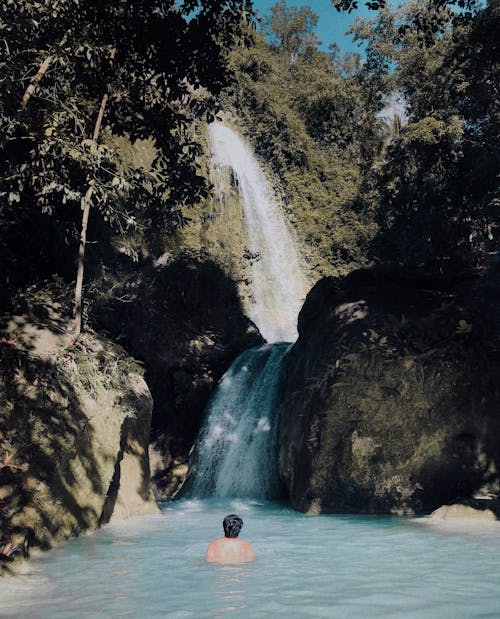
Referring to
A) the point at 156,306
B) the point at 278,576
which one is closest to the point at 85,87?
the point at 156,306

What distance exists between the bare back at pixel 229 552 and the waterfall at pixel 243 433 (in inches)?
298

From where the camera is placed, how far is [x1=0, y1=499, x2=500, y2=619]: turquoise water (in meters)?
5.11

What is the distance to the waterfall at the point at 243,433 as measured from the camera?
1471cm

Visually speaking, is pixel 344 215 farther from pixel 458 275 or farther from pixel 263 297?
pixel 458 275

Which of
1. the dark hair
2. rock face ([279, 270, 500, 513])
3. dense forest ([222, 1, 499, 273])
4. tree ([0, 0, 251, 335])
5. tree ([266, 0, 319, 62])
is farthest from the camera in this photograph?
tree ([266, 0, 319, 62])

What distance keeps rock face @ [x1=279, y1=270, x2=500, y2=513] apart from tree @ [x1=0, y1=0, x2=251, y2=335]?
4.83m

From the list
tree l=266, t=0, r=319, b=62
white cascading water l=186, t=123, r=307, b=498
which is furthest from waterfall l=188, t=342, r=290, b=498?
tree l=266, t=0, r=319, b=62

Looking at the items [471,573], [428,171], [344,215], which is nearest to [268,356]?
[471,573]

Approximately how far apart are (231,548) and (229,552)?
54mm

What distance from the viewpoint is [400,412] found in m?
11.1

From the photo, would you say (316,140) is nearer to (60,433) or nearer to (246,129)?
(246,129)

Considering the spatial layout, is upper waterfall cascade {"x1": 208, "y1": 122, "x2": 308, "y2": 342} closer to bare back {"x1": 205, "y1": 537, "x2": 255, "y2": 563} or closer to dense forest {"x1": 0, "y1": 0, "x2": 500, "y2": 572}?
dense forest {"x1": 0, "y1": 0, "x2": 500, "y2": 572}

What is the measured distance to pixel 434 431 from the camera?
1086 cm

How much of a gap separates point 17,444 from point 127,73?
746 cm
